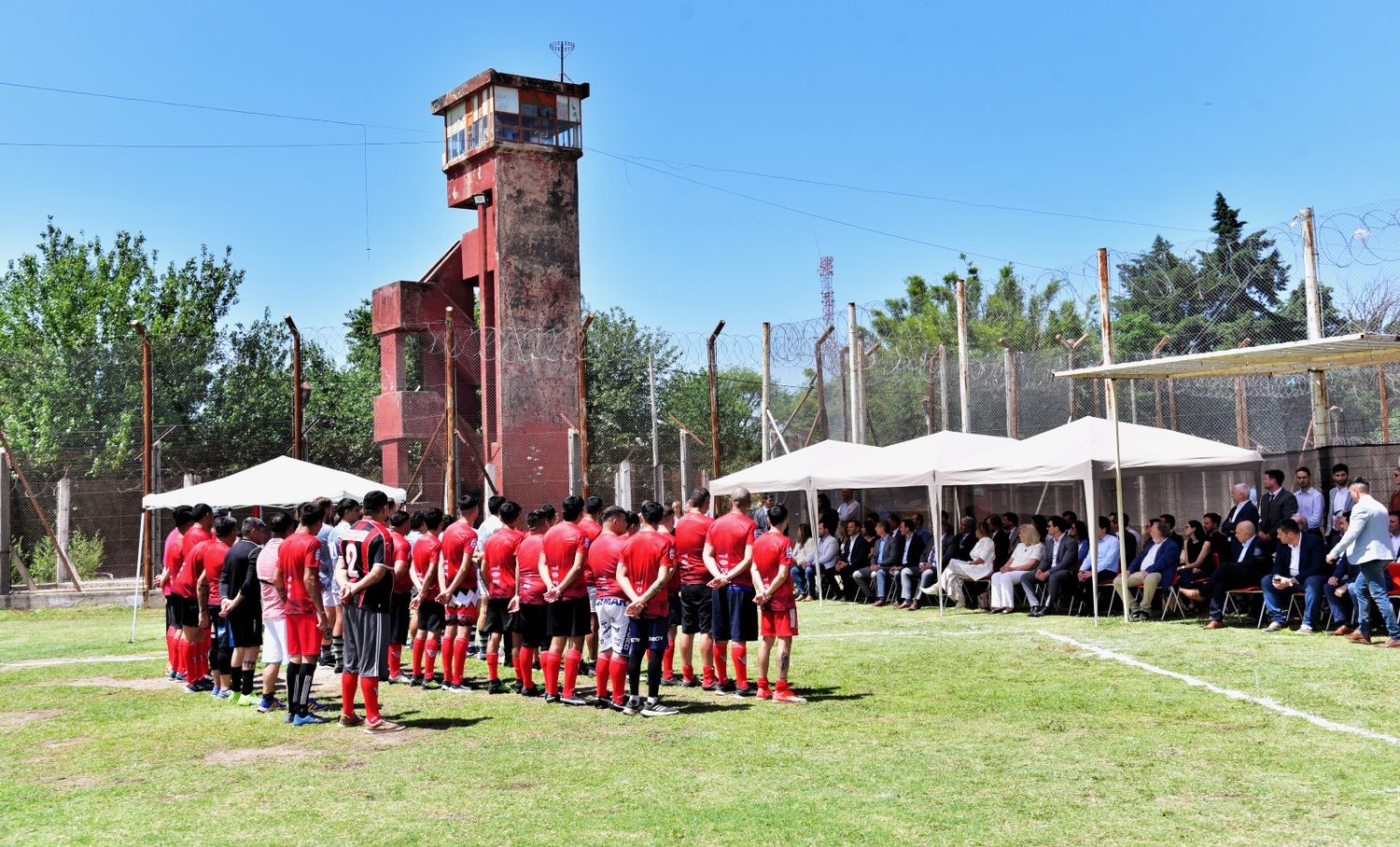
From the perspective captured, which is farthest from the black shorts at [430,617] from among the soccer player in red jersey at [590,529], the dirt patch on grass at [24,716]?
the dirt patch on grass at [24,716]

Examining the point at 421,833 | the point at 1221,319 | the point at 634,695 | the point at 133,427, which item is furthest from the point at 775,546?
the point at 133,427

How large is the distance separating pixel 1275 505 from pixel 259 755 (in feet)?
40.5

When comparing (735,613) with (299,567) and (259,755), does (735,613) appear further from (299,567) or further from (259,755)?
(259,755)

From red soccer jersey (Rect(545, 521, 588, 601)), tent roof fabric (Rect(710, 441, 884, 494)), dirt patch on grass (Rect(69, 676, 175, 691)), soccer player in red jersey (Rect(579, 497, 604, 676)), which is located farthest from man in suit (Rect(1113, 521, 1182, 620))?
dirt patch on grass (Rect(69, 676, 175, 691))

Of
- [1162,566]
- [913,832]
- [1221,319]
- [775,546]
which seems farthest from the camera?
[1221,319]

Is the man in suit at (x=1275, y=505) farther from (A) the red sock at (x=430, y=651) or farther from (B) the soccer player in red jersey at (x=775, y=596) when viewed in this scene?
(A) the red sock at (x=430, y=651)

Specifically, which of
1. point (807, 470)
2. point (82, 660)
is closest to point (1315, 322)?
point (807, 470)

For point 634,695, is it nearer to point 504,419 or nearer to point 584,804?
point 584,804

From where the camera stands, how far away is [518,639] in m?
11.2

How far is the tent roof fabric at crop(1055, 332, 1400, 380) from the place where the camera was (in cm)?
1328

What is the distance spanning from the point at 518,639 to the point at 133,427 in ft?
75.6

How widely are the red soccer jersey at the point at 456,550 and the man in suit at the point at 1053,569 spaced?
350 inches

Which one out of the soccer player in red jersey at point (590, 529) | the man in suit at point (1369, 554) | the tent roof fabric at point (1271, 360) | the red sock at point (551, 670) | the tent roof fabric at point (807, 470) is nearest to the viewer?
the soccer player in red jersey at point (590, 529)

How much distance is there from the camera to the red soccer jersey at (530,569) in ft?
34.7
